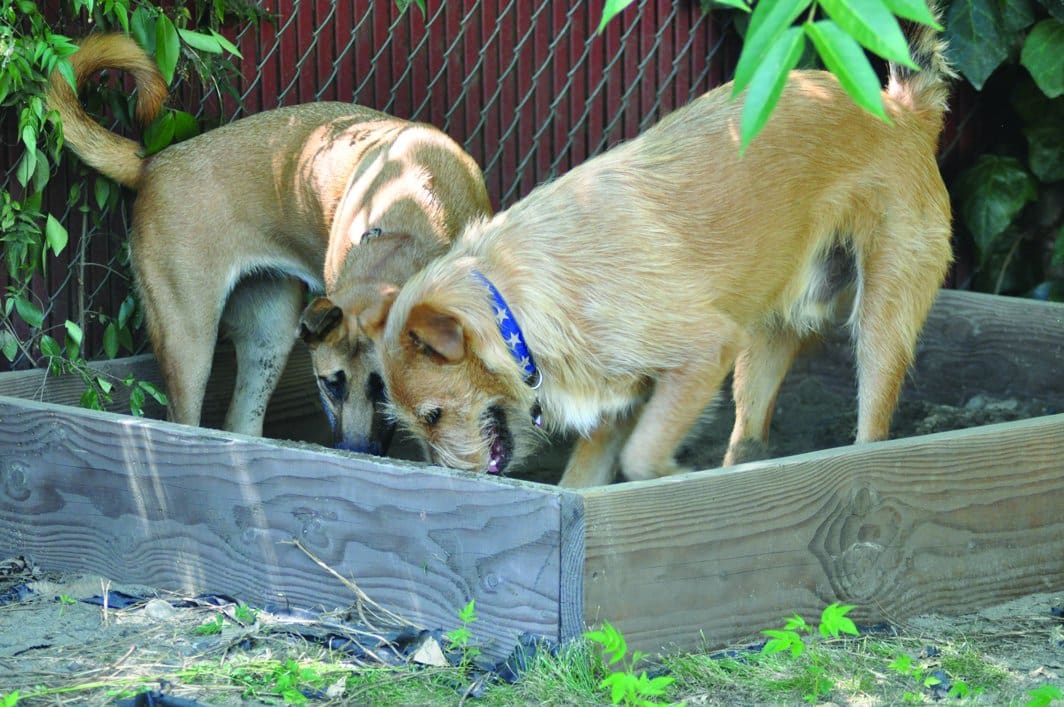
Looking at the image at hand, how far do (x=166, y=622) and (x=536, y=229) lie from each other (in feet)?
5.22

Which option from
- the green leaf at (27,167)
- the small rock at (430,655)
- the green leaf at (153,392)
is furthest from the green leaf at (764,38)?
the green leaf at (153,392)

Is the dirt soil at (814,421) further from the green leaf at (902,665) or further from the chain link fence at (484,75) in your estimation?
the green leaf at (902,665)

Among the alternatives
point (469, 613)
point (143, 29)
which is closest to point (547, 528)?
point (469, 613)

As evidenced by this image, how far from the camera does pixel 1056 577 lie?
380cm

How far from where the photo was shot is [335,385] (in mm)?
4770

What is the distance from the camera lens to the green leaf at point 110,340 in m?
5.13

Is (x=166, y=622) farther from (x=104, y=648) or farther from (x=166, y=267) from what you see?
(x=166, y=267)

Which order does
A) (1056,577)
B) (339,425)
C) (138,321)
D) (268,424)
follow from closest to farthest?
(1056,577)
(339,425)
(138,321)
(268,424)

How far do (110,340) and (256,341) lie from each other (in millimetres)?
625

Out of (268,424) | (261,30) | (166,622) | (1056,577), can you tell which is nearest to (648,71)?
(261,30)

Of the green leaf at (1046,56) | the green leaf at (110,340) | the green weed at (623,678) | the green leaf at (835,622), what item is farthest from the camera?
the green leaf at (1046,56)

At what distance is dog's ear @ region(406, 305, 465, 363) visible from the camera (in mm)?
3682

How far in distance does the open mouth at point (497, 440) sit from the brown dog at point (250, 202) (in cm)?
88

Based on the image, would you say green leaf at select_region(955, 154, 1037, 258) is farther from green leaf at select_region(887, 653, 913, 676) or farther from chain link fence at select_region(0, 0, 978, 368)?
green leaf at select_region(887, 653, 913, 676)
